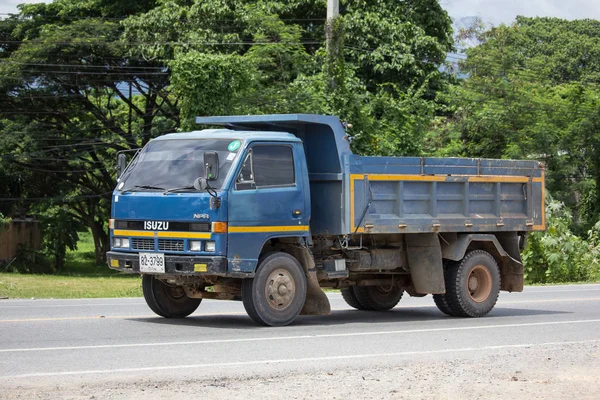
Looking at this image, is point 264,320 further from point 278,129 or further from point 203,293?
point 278,129

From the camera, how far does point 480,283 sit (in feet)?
50.0

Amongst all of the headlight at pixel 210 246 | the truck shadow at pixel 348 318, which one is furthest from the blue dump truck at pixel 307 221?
the truck shadow at pixel 348 318

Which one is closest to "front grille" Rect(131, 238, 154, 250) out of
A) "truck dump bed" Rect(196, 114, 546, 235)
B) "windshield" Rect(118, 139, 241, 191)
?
"windshield" Rect(118, 139, 241, 191)

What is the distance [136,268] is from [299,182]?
2.45 meters

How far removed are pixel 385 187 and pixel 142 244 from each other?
3520mm

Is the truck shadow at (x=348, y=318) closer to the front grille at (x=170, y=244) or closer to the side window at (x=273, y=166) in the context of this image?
the front grille at (x=170, y=244)

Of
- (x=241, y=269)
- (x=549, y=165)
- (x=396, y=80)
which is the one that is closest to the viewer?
(x=241, y=269)

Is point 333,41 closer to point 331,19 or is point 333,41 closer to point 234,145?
point 331,19

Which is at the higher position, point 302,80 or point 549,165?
point 302,80

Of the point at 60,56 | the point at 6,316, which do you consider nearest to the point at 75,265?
the point at 60,56

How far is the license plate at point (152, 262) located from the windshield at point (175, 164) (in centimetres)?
88

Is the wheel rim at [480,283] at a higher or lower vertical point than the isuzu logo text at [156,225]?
lower

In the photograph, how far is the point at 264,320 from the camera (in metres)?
12.6

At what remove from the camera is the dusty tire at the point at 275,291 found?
12.5 metres
